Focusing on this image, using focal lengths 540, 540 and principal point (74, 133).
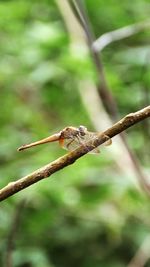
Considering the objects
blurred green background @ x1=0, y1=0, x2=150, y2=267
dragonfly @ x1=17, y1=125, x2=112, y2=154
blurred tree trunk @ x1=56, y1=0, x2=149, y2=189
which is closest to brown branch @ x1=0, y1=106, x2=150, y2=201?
dragonfly @ x1=17, y1=125, x2=112, y2=154

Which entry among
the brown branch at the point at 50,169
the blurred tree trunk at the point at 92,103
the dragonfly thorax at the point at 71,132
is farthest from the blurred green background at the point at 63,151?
the brown branch at the point at 50,169

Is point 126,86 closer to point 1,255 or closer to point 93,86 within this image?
point 93,86

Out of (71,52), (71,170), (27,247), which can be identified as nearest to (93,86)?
(71,52)

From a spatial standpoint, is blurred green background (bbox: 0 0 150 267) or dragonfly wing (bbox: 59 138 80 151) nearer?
dragonfly wing (bbox: 59 138 80 151)

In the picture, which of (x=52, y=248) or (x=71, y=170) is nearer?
(x=71, y=170)

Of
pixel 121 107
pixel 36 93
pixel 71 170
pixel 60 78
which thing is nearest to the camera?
pixel 71 170

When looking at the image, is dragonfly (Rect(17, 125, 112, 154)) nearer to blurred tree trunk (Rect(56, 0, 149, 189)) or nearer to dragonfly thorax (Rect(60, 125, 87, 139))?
dragonfly thorax (Rect(60, 125, 87, 139))

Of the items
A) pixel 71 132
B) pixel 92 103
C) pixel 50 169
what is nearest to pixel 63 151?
pixel 92 103

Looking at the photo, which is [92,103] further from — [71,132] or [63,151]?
[71,132]
